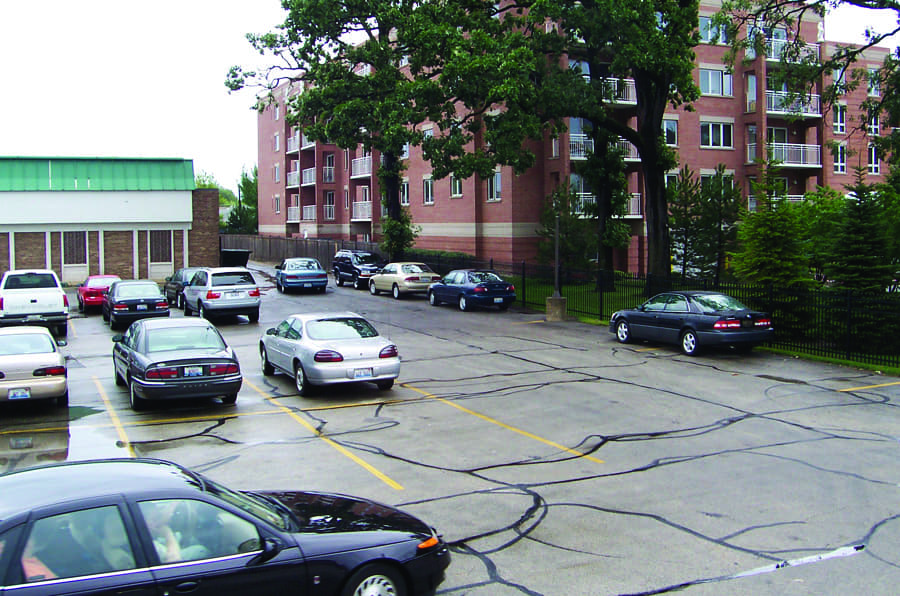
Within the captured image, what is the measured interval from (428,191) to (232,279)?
2366 cm

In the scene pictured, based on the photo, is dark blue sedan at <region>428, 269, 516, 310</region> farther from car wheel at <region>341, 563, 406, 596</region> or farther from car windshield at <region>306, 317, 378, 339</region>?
car wheel at <region>341, 563, 406, 596</region>

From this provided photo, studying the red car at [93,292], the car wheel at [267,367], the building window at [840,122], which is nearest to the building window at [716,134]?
the building window at [840,122]

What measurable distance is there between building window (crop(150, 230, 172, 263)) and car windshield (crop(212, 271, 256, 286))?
16.7 metres

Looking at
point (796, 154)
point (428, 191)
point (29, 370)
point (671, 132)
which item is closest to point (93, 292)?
point (29, 370)

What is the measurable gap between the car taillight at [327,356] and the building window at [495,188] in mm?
28278

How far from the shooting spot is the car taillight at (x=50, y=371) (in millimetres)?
13174

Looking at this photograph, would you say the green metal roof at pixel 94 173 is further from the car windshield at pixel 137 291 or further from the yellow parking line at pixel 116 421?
the yellow parking line at pixel 116 421

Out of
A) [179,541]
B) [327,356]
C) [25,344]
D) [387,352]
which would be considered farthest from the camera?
[387,352]

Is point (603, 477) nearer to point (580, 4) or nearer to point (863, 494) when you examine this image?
point (863, 494)

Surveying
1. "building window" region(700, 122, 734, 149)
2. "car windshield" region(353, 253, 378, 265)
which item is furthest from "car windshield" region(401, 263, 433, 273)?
"building window" region(700, 122, 734, 149)

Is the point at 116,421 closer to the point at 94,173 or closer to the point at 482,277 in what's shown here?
the point at 482,277

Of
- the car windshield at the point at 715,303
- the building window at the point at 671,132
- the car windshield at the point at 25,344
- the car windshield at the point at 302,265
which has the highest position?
the building window at the point at 671,132

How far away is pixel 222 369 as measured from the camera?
1381 centimetres

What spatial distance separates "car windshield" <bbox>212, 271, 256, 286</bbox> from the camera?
26969 millimetres
